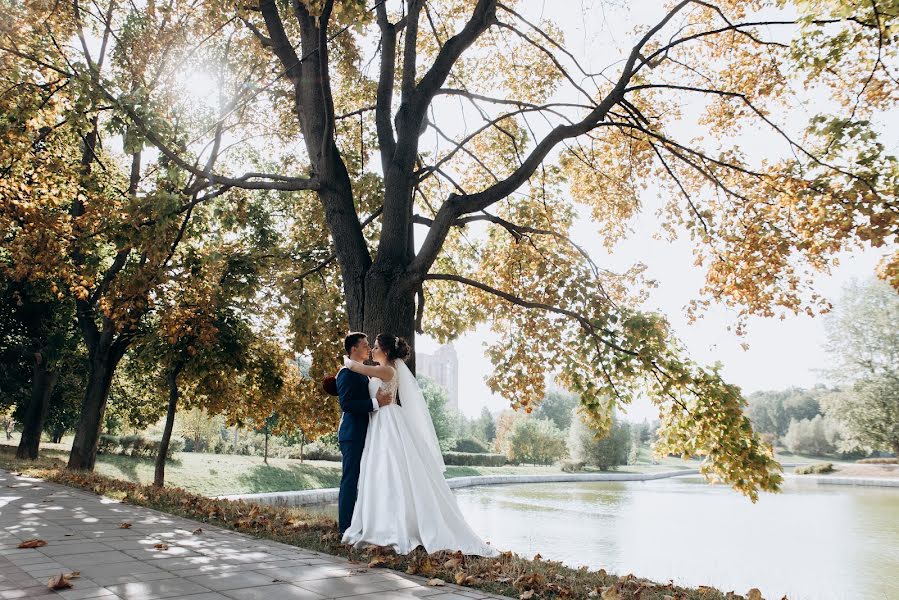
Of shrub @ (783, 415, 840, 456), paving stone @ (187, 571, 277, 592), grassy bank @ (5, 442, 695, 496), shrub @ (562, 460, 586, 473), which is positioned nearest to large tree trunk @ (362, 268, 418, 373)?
paving stone @ (187, 571, 277, 592)

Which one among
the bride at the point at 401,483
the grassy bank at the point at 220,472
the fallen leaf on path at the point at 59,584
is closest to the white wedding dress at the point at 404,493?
the bride at the point at 401,483

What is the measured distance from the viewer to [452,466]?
46.9 m

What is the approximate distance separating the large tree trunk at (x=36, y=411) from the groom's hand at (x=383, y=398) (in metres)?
18.2

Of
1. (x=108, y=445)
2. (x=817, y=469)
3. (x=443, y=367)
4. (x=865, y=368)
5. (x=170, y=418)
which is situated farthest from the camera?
(x=443, y=367)

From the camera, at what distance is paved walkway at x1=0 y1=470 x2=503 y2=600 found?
12.1ft

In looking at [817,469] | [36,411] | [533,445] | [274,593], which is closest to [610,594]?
[274,593]

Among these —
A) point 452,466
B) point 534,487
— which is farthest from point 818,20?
point 452,466

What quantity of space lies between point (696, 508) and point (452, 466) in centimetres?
2234

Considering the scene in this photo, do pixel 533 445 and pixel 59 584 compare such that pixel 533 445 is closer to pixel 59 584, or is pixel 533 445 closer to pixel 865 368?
pixel 865 368

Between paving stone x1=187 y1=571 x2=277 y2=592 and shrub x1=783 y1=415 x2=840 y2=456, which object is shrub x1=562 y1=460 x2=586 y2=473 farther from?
paving stone x1=187 y1=571 x2=277 y2=592

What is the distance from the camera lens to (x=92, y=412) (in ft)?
46.8

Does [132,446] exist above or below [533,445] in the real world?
below

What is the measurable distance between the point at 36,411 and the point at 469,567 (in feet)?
66.8

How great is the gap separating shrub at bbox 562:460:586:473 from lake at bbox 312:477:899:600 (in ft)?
63.0
